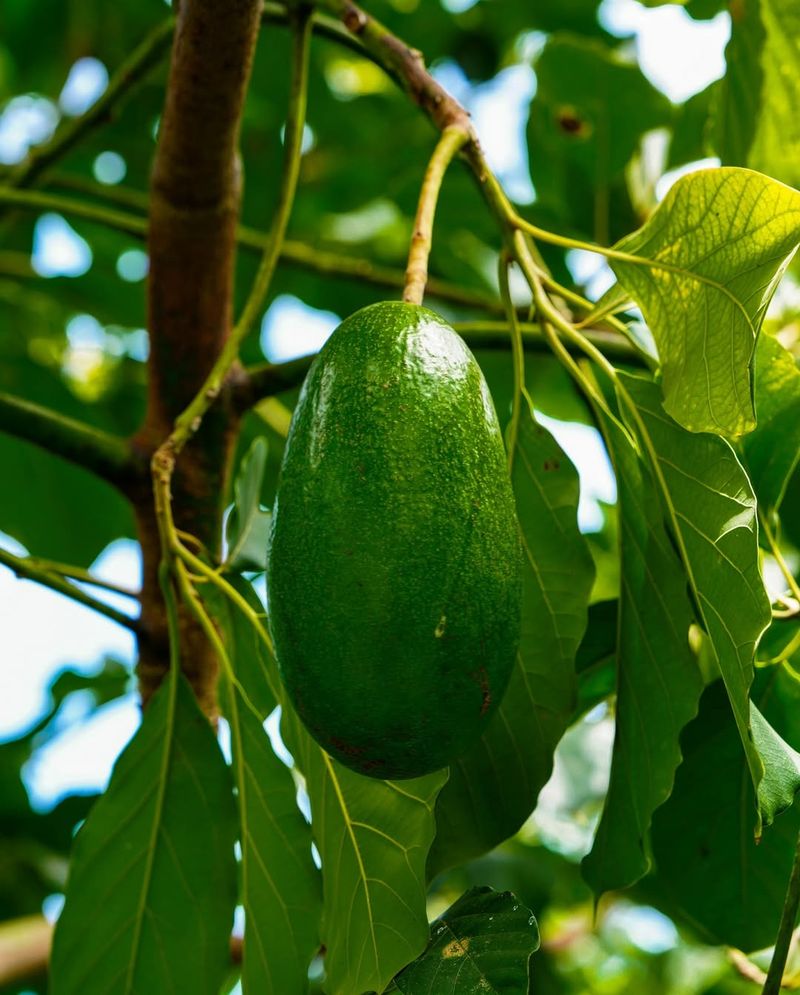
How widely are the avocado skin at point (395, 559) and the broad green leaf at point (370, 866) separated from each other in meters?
0.16

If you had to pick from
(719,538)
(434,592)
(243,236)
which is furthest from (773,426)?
(243,236)

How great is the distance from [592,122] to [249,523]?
1087 millimetres

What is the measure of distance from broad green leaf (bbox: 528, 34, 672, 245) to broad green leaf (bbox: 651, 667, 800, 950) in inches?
42.3

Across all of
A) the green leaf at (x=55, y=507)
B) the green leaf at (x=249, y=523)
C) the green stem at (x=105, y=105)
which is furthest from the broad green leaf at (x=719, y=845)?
the green leaf at (x=55, y=507)

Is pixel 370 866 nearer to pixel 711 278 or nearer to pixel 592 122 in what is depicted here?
pixel 711 278

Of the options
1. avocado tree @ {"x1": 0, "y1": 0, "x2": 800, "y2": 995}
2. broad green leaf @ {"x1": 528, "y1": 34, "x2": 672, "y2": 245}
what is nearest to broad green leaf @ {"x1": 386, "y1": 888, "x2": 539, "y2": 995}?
avocado tree @ {"x1": 0, "y1": 0, "x2": 800, "y2": 995}

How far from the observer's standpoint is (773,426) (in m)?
1.06

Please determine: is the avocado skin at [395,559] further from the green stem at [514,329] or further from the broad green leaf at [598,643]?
the broad green leaf at [598,643]

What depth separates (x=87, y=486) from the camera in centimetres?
232

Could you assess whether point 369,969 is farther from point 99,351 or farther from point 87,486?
point 99,351

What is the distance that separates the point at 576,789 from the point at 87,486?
3.78ft

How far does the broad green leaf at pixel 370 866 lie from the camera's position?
93 centimetres

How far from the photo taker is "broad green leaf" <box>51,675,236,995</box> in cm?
112

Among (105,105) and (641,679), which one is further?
(105,105)
